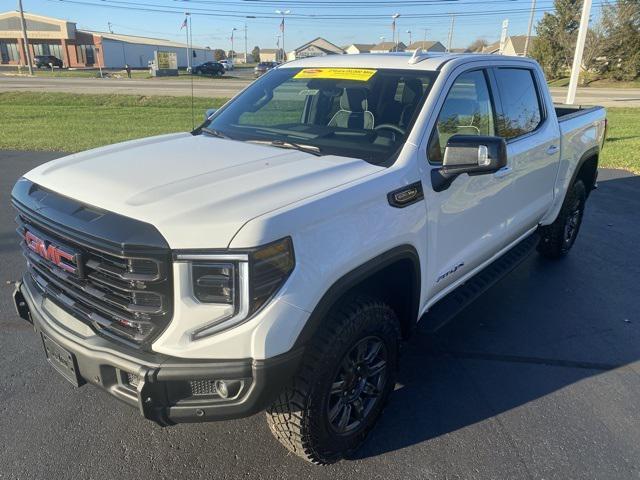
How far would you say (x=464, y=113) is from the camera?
3.29m

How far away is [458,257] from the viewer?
3230 mm

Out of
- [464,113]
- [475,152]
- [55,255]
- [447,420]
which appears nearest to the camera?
[55,255]

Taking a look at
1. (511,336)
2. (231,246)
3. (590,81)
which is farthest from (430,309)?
(590,81)

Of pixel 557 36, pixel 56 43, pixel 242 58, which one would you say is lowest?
pixel 242 58

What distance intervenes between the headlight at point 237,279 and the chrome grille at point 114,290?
128mm

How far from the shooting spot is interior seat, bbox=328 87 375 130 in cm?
318

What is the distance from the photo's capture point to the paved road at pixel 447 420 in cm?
257

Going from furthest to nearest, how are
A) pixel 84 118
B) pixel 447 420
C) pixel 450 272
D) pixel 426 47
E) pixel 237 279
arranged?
pixel 426 47 < pixel 84 118 < pixel 450 272 < pixel 447 420 < pixel 237 279

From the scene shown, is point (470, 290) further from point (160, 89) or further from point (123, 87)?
point (123, 87)

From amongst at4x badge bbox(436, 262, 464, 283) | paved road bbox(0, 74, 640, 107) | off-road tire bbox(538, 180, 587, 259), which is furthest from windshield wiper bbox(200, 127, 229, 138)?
paved road bbox(0, 74, 640, 107)

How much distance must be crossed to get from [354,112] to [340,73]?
16.3 inches

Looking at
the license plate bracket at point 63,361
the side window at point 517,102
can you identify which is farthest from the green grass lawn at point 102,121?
the license plate bracket at point 63,361

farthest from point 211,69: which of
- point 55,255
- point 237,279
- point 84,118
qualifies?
point 237,279

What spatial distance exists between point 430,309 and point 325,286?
1.40 m
